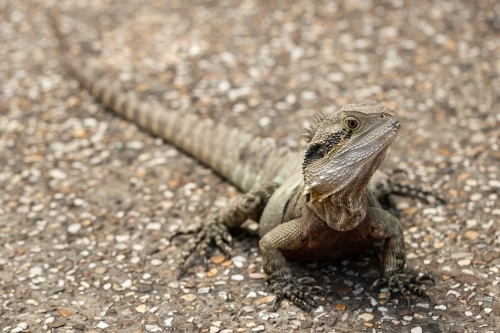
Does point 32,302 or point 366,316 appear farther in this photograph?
point 32,302

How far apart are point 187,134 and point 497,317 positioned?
2824 mm

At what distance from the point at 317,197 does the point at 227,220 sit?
105 cm

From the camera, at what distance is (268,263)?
3.87 m

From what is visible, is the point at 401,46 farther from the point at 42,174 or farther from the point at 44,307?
the point at 44,307

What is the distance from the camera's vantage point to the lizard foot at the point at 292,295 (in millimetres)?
3760

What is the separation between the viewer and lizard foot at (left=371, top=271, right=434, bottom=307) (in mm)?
3754

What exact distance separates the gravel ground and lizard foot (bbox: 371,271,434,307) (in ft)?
0.19

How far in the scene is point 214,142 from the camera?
5.18 m

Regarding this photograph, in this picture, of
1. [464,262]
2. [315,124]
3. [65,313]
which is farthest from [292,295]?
[65,313]

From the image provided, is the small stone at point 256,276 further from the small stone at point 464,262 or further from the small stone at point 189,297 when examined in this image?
the small stone at point 464,262

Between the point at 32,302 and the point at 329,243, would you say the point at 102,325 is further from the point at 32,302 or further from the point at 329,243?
the point at 329,243

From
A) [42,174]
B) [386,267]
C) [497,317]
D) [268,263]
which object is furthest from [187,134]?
[497,317]

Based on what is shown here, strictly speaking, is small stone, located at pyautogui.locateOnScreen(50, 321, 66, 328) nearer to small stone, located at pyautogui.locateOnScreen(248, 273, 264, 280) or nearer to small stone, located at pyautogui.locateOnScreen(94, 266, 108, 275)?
small stone, located at pyautogui.locateOnScreen(94, 266, 108, 275)

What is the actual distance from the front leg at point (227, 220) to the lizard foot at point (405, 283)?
918 mm
